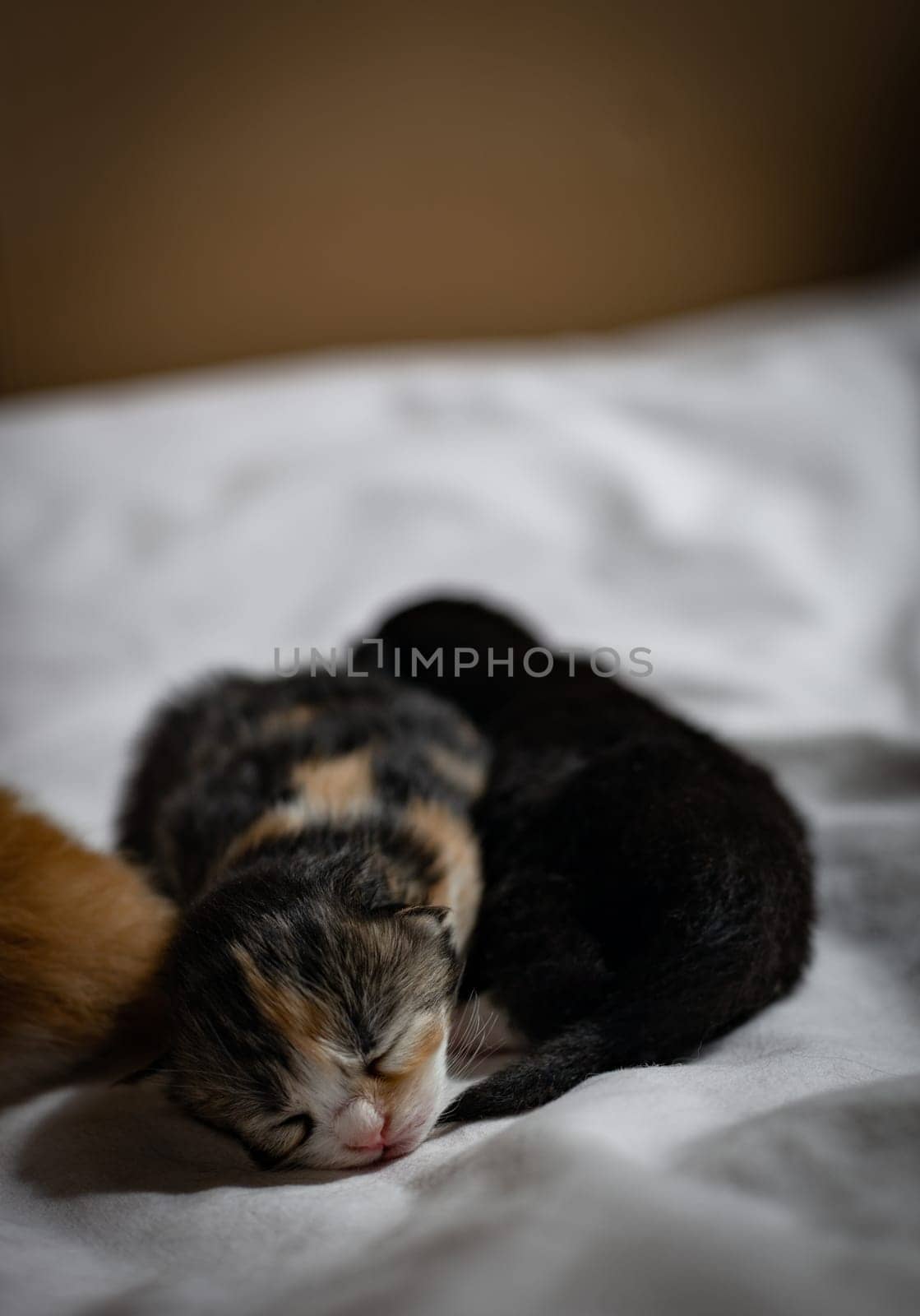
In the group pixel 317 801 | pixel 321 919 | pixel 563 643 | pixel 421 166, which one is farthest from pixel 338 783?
pixel 421 166

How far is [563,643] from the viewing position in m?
1.63

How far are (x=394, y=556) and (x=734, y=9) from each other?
1.26m

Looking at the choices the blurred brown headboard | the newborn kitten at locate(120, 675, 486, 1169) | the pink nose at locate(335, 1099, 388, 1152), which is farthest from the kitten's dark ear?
the blurred brown headboard

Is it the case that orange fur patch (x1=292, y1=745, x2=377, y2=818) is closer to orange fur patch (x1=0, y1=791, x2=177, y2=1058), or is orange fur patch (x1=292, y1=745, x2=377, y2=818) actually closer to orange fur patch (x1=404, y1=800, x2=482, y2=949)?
orange fur patch (x1=404, y1=800, x2=482, y2=949)

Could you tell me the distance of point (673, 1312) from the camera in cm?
55

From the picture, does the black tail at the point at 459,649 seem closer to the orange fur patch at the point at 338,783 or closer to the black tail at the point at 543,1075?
the orange fur patch at the point at 338,783

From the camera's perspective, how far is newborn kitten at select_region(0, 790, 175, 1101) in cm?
89

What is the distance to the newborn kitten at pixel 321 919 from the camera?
0.82 m

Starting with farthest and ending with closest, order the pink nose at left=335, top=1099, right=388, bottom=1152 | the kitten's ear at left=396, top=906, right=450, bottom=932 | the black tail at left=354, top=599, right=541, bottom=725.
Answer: the black tail at left=354, top=599, right=541, bottom=725 → the kitten's ear at left=396, top=906, right=450, bottom=932 → the pink nose at left=335, top=1099, right=388, bottom=1152

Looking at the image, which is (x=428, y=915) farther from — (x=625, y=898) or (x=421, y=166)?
(x=421, y=166)

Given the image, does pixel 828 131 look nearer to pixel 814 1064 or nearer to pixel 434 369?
pixel 434 369

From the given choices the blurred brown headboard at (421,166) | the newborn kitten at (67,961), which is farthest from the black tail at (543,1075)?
the blurred brown headboard at (421,166)

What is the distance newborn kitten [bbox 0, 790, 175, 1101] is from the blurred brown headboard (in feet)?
4.97

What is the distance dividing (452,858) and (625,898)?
7.4 inches
